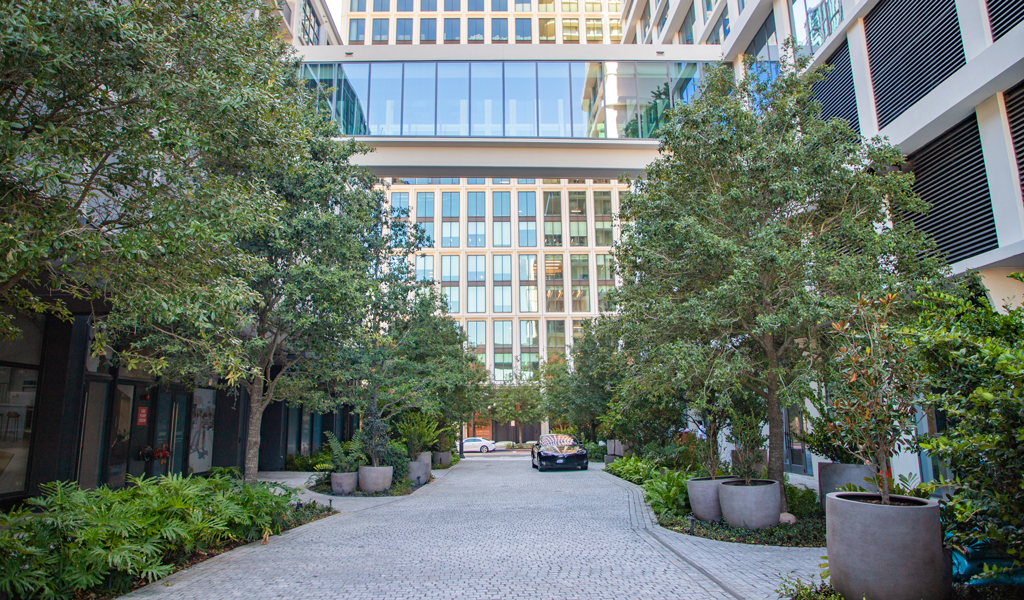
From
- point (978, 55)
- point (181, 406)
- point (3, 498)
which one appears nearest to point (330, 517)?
point (3, 498)

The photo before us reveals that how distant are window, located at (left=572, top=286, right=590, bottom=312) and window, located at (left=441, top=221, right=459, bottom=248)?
1283cm

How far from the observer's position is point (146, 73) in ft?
19.5

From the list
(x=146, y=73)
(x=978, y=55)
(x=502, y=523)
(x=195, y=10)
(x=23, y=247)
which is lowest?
(x=502, y=523)

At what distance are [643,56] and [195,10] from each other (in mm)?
15235

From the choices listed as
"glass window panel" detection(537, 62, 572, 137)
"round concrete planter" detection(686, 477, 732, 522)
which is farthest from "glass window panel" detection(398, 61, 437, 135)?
"round concrete planter" detection(686, 477, 732, 522)

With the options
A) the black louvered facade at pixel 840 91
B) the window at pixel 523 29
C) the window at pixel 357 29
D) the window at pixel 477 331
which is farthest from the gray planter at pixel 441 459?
the window at pixel 357 29

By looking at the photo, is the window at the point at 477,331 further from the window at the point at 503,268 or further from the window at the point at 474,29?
the window at the point at 474,29

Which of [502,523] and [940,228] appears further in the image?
[940,228]

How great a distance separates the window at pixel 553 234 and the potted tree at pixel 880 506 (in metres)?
55.9

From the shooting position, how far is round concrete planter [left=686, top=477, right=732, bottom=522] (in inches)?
405

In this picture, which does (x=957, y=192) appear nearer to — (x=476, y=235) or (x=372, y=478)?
(x=372, y=478)

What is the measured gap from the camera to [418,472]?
19141 mm

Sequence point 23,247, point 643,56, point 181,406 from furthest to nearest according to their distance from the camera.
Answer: point 643,56
point 181,406
point 23,247

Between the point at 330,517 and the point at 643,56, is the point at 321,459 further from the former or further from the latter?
the point at 643,56
